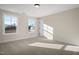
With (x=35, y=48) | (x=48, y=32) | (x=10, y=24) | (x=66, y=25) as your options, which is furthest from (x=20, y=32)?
(x=66, y=25)

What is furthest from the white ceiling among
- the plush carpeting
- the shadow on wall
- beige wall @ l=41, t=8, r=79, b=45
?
the plush carpeting

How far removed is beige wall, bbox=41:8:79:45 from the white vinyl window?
0.66 metres

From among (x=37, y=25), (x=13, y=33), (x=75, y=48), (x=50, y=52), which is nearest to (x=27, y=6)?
(x=37, y=25)

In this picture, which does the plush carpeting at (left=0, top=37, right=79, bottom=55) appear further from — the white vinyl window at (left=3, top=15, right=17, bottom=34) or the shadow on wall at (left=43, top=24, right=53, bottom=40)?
the white vinyl window at (left=3, top=15, right=17, bottom=34)

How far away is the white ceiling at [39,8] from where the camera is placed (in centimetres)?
248

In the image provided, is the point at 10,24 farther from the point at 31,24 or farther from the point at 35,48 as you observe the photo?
the point at 35,48

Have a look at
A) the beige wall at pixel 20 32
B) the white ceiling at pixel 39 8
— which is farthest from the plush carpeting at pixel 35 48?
the white ceiling at pixel 39 8

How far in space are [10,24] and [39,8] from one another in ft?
2.41

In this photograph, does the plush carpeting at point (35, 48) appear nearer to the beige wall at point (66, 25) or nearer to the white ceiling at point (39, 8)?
the beige wall at point (66, 25)

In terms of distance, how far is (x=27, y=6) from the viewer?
2.52 meters

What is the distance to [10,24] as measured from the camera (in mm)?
2549

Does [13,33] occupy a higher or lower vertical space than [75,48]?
higher
